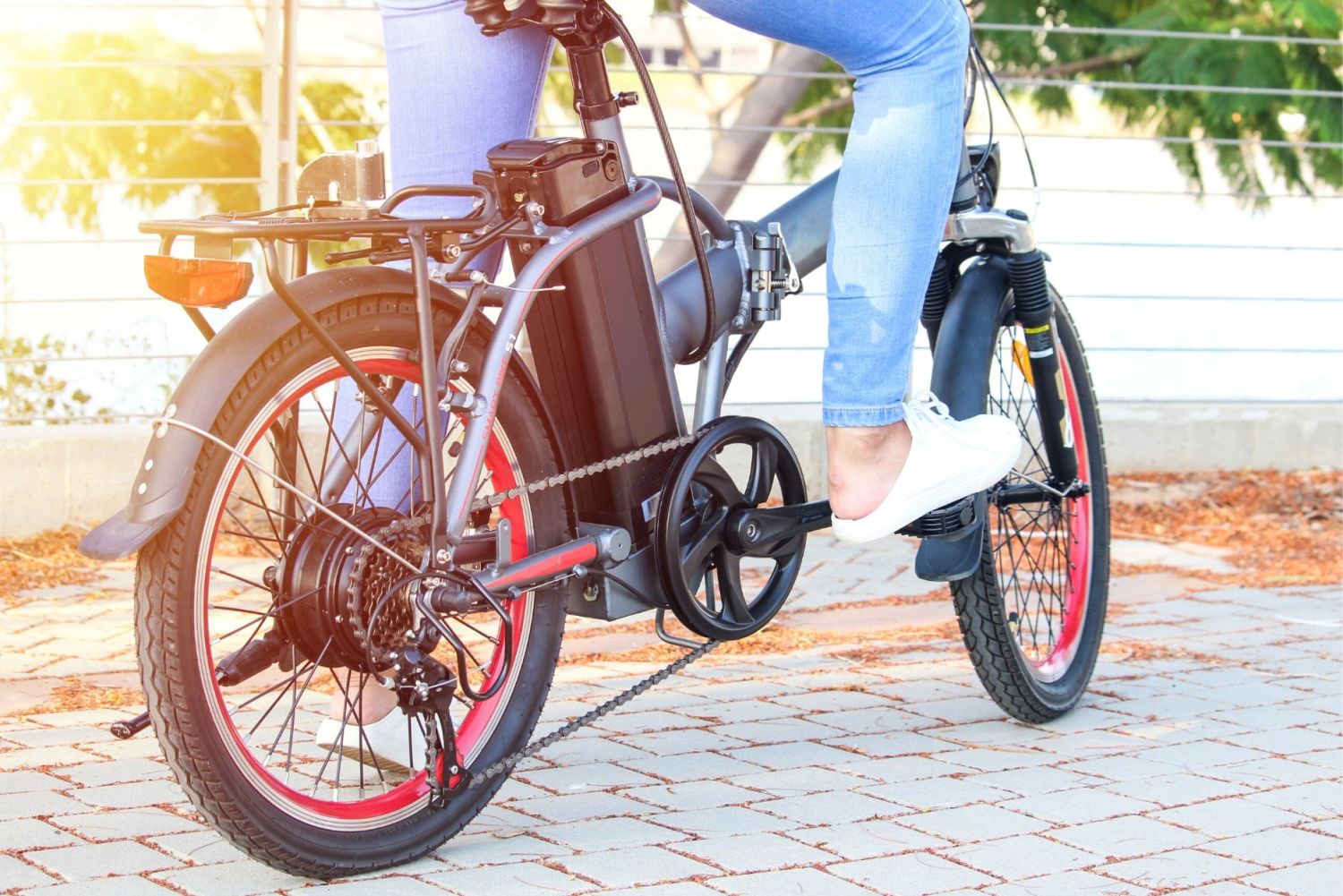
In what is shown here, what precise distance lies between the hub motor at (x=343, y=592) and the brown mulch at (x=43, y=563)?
91.1 inches

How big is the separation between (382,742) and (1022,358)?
56.3 inches

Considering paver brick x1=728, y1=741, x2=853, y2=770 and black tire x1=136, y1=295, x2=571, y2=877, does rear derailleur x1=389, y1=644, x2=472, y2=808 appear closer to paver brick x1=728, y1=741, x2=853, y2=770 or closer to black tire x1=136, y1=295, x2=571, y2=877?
black tire x1=136, y1=295, x2=571, y2=877

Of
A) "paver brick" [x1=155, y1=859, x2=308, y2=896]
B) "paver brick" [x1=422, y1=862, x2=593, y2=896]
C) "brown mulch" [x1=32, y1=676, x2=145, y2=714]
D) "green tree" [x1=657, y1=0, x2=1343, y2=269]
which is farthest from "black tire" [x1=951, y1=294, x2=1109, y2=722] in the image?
"green tree" [x1=657, y1=0, x2=1343, y2=269]

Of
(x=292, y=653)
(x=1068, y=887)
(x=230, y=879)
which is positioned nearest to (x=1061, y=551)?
(x=1068, y=887)

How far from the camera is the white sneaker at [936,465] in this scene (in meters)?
2.74

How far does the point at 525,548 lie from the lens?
260 cm

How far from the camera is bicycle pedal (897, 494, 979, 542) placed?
9.82ft

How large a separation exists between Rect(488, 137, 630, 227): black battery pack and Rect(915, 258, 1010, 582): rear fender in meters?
0.79

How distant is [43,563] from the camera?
15.5ft

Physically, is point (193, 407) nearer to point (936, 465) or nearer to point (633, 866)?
point (633, 866)

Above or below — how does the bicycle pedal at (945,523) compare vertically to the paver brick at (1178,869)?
above

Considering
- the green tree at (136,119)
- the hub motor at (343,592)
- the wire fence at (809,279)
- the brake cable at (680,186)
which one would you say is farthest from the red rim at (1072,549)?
the green tree at (136,119)

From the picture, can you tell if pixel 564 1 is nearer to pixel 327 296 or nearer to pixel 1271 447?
pixel 327 296

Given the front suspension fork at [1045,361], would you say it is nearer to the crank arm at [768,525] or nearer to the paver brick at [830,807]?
the crank arm at [768,525]
